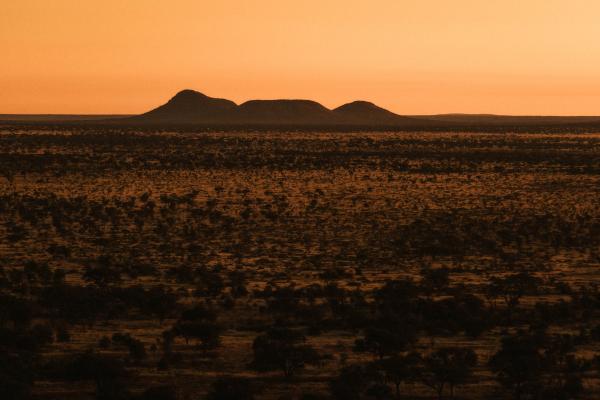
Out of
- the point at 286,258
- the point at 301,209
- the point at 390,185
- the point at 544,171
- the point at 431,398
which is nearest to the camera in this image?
the point at 431,398

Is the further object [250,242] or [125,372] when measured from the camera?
[250,242]

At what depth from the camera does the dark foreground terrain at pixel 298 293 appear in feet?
51.1

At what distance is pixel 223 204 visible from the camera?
4284 cm

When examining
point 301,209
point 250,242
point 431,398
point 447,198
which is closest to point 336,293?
point 431,398

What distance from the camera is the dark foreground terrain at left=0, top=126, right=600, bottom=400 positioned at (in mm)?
A: 15578

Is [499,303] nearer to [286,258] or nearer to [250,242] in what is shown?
[286,258]

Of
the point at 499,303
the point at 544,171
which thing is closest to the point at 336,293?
the point at 499,303

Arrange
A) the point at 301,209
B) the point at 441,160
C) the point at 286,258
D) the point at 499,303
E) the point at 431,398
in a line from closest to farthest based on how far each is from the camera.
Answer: the point at 431,398 → the point at 499,303 → the point at 286,258 → the point at 301,209 → the point at 441,160

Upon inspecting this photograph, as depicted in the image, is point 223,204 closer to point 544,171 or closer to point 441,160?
point 544,171

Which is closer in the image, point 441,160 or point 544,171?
point 544,171

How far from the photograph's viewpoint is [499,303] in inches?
850

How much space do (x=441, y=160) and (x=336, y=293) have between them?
2241 inches

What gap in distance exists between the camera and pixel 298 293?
2222 cm

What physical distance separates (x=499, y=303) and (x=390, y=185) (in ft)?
106
